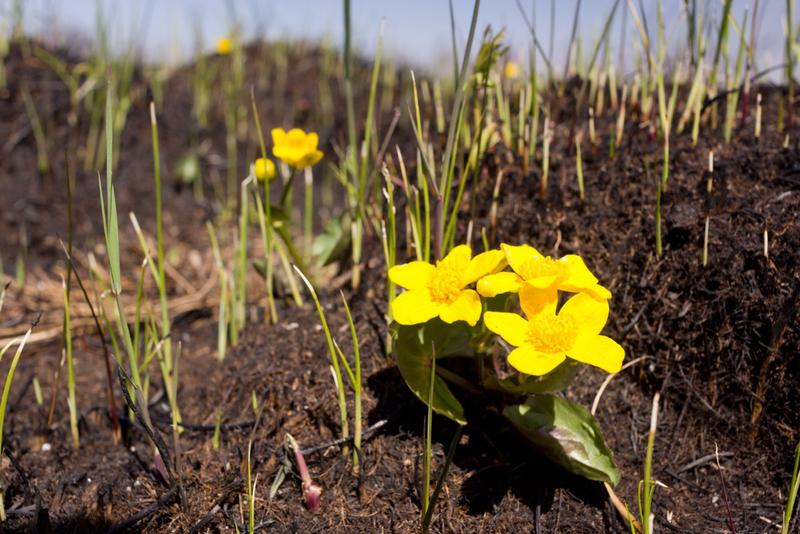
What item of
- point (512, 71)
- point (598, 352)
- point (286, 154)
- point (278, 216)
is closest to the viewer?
point (598, 352)

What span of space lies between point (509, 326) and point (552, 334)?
67 mm

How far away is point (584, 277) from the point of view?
40.6 inches

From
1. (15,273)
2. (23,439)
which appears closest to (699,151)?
(23,439)

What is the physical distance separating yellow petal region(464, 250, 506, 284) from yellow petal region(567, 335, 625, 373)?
18 cm

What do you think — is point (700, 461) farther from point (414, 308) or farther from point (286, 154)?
point (286, 154)

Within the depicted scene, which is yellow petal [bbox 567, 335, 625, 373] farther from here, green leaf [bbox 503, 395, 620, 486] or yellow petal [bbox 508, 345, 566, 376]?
green leaf [bbox 503, 395, 620, 486]

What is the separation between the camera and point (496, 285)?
3.33ft

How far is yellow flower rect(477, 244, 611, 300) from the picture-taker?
101 centimetres

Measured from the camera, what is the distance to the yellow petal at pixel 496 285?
1.01 metres

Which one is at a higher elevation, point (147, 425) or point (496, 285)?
point (496, 285)

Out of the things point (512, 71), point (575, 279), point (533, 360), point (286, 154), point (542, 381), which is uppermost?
point (512, 71)

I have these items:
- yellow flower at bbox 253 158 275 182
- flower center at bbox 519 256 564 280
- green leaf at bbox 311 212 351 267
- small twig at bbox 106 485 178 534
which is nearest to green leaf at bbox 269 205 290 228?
yellow flower at bbox 253 158 275 182

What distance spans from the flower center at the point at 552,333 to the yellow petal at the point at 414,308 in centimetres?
16

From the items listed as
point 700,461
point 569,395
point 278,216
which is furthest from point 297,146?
point 700,461
